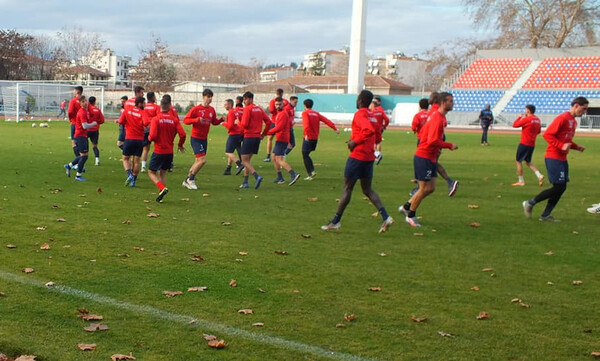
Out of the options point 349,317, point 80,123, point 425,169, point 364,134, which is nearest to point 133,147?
point 80,123

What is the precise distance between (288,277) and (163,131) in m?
6.06

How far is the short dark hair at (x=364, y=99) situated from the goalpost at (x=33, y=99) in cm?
3975

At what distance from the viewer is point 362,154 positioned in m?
9.80

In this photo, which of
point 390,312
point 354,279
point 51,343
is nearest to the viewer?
point 51,343

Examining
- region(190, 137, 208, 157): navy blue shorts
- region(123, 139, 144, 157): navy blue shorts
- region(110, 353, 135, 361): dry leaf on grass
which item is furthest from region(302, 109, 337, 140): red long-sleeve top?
region(110, 353, 135, 361): dry leaf on grass

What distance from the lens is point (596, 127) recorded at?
51.8 meters

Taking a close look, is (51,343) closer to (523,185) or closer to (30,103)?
(523,185)

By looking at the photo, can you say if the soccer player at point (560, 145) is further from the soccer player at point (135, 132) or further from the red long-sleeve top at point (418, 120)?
the soccer player at point (135, 132)

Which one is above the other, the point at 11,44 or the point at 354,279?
the point at 11,44

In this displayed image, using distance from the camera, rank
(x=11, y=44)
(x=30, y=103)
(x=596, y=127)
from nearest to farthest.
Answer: (x=30, y=103) → (x=596, y=127) → (x=11, y=44)

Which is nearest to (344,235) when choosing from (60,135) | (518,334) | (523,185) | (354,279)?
(354,279)

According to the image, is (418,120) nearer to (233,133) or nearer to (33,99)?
(233,133)

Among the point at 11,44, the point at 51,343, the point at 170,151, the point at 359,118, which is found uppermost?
the point at 11,44

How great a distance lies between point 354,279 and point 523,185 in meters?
10.5
